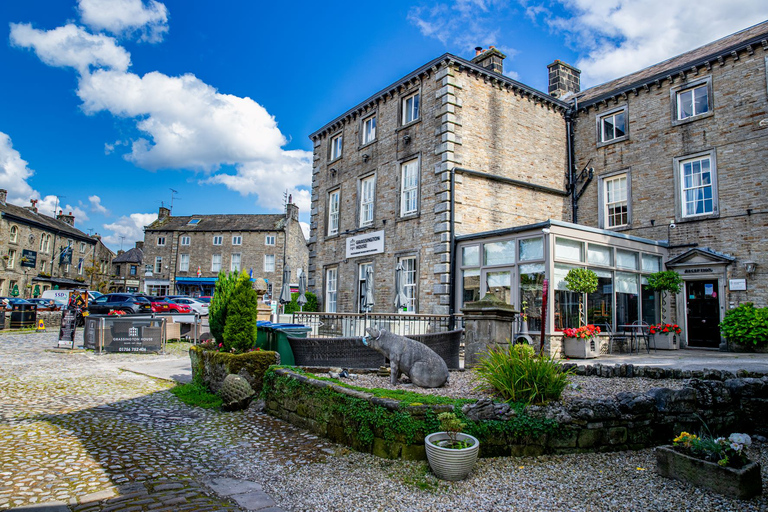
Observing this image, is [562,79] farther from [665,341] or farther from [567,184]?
[665,341]

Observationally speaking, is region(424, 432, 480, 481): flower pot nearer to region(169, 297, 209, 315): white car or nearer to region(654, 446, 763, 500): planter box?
region(654, 446, 763, 500): planter box

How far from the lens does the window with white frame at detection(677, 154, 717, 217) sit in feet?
48.3

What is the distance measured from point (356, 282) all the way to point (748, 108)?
14.1 m

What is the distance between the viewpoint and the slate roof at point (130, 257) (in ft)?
188

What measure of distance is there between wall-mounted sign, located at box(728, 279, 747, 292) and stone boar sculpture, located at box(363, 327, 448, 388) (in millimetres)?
11401

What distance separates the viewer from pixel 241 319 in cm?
870

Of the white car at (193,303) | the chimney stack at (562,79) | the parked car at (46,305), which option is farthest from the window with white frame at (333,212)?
the parked car at (46,305)

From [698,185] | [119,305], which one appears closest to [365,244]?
[698,185]

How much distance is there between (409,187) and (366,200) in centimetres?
273

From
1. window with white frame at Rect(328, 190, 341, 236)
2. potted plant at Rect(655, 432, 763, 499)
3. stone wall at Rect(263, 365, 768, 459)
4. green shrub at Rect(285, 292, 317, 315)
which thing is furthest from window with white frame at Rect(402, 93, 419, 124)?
potted plant at Rect(655, 432, 763, 499)

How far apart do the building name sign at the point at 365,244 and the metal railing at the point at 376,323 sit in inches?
158

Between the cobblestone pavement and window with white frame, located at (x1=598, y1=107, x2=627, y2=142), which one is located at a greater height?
window with white frame, located at (x1=598, y1=107, x2=627, y2=142)

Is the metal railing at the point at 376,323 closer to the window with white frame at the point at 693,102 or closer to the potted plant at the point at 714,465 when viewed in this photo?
the potted plant at the point at 714,465

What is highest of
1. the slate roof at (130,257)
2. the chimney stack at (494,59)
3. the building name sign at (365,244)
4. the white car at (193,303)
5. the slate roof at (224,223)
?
the chimney stack at (494,59)
